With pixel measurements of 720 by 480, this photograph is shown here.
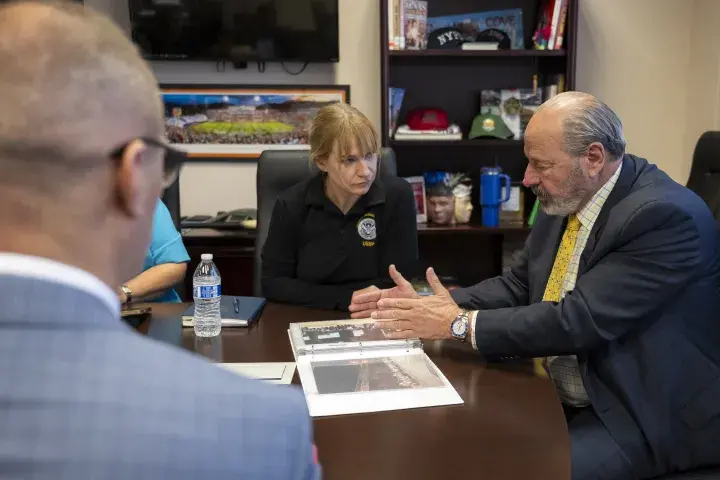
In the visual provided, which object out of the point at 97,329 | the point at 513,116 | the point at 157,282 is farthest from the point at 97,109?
the point at 513,116

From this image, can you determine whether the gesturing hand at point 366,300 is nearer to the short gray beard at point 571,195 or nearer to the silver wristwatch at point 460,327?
the silver wristwatch at point 460,327

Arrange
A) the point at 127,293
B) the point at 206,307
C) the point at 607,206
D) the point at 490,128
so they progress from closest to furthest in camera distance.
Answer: the point at 607,206 → the point at 206,307 → the point at 127,293 → the point at 490,128

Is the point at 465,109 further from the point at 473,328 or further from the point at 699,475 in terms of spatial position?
the point at 699,475

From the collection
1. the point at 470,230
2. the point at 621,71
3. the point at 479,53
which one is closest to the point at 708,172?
the point at 621,71

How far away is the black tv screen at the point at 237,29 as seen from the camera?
11.5 feet

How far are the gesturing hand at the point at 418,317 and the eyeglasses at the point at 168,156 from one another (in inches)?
38.8

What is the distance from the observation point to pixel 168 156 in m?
0.68

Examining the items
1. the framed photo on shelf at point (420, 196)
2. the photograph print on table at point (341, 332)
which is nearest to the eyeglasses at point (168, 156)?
the photograph print on table at point (341, 332)

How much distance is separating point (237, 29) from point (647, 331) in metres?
2.67

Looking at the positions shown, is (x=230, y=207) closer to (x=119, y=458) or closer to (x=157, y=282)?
(x=157, y=282)

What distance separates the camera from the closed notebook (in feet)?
5.87

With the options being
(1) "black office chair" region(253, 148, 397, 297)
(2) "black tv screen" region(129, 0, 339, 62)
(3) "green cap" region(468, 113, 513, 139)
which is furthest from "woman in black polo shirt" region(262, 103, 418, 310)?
(2) "black tv screen" region(129, 0, 339, 62)

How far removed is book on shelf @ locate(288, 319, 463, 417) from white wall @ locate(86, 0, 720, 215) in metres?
2.19

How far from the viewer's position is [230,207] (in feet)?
12.5
